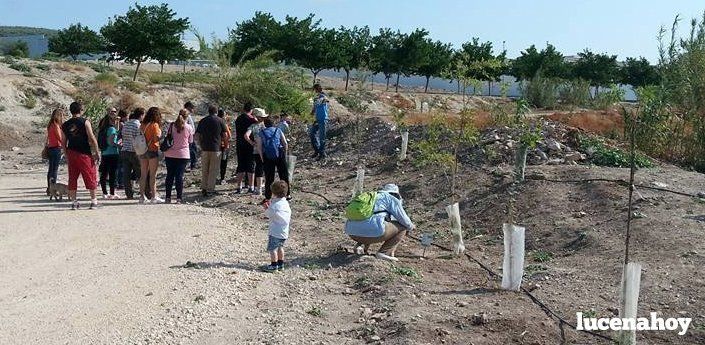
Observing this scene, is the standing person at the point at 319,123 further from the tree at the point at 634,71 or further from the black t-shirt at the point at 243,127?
the tree at the point at 634,71

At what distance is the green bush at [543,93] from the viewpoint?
1609 inches

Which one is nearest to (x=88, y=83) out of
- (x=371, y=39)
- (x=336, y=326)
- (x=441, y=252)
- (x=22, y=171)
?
(x=22, y=171)

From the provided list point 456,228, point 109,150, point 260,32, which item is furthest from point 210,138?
point 260,32

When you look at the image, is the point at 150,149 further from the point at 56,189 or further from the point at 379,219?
the point at 379,219

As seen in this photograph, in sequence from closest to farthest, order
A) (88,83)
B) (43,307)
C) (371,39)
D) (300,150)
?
(43,307)
(300,150)
(88,83)
(371,39)

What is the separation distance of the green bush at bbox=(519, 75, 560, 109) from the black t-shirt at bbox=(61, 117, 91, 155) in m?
31.8

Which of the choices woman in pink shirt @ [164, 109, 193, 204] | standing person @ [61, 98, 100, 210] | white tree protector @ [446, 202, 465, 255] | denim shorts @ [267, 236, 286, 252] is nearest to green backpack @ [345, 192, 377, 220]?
denim shorts @ [267, 236, 286, 252]

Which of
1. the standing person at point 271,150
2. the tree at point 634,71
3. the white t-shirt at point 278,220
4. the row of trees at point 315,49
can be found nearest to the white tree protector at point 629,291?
the white t-shirt at point 278,220

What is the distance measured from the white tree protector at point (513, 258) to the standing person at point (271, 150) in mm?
5391

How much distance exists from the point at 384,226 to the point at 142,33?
111 ft

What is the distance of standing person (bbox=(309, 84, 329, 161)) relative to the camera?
1720 centimetres

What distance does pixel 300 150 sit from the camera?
1953 cm

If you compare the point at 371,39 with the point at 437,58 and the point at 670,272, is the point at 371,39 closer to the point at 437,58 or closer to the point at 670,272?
the point at 437,58

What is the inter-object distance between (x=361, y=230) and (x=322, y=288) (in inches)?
39.5
